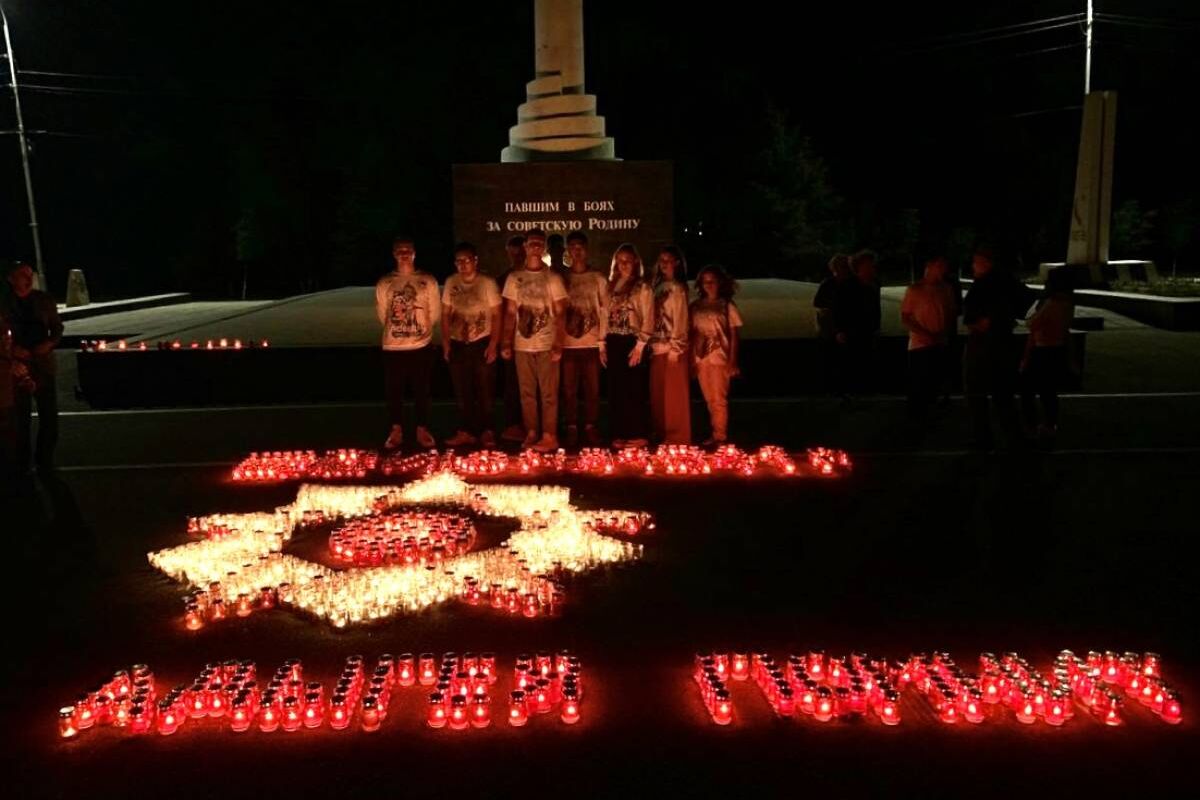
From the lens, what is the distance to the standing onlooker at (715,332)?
9086mm

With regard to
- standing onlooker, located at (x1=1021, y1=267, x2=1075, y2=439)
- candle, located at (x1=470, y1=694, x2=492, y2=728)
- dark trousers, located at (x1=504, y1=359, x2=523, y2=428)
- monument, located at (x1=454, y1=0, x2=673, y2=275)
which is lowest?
candle, located at (x1=470, y1=694, x2=492, y2=728)

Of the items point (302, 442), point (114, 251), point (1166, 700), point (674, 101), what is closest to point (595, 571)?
point (1166, 700)

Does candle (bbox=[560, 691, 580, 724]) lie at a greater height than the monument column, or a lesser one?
lesser

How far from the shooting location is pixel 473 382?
9727 mm

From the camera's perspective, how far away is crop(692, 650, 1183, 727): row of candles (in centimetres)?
427

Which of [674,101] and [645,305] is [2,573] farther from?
[674,101]

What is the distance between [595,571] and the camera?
20.5 ft

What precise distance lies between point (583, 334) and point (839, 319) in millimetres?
3313

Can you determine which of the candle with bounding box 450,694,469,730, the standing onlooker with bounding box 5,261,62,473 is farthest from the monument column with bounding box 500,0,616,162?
the candle with bounding box 450,694,469,730

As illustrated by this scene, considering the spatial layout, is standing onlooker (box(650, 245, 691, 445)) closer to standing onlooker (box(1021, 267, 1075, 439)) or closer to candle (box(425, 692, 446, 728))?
standing onlooker (box(1021, 267, 1075, 439))

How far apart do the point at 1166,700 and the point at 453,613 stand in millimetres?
3315

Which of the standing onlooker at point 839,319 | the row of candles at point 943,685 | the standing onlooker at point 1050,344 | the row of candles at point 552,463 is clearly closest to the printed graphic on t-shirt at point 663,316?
the row of candles at point 552,463

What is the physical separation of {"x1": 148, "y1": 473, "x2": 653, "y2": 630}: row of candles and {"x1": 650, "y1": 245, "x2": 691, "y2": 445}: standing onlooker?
5.83ft

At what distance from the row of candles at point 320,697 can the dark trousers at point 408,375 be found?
16.5ft
